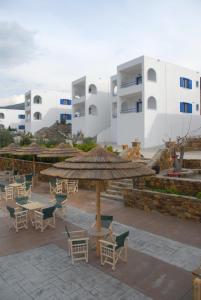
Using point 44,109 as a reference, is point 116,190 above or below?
below

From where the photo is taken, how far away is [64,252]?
7.40 metres

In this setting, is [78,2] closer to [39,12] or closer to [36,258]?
[39,12]

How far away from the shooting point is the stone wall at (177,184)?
11.0 metres

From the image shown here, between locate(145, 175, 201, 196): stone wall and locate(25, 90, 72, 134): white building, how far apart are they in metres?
39.9

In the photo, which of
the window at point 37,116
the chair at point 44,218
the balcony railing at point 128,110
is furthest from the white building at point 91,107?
the chair at point 44,218

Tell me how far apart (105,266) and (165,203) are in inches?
196

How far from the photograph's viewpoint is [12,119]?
60656mm

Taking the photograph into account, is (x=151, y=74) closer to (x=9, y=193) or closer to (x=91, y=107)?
(x=91, y=107)

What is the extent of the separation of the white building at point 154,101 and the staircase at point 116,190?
43.4 ft

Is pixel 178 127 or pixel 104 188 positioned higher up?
pixel 178 127

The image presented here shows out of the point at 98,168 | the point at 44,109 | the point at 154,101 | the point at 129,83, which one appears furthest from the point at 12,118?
the point at 98,168

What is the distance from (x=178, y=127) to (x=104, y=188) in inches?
733

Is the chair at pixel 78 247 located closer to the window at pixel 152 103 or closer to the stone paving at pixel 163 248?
the stone paving at pixel 163 248

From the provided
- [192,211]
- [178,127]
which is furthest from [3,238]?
[178,127]
